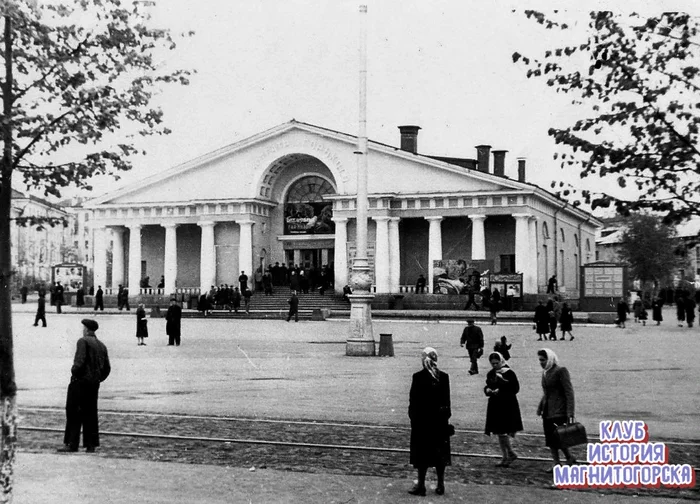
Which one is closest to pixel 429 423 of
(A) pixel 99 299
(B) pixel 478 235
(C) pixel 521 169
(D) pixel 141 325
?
(D) pixel 141 325

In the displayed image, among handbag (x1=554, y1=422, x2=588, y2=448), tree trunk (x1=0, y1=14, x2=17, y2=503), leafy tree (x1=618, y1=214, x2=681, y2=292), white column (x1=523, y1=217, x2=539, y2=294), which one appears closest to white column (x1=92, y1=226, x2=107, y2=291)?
white column (x1=523, y1=217, x2=539, y2=294)

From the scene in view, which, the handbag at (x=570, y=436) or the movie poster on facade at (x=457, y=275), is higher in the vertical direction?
the movie poster on facade at (x=457, y=275)

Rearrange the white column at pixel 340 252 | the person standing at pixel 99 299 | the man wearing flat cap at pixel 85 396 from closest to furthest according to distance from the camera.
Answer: the man wearing flat cap at pixel 85 396 → the person standing at pixel 99 299 → the white column at pixel 340 252

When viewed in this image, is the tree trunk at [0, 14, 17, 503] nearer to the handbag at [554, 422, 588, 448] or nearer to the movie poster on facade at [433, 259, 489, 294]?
the handbag at [554, 422, 588, 448]

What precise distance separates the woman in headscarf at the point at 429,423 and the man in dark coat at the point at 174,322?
1811cm

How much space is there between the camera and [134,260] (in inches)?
2352

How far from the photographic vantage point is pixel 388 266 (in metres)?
53.8

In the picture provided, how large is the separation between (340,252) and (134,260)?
14.6 metres

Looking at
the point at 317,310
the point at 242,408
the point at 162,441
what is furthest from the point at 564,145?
the point at 317,310

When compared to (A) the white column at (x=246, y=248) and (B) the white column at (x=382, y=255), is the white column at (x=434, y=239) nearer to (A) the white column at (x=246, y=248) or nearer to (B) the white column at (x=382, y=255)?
(B) the white column at (x=382, y=255)

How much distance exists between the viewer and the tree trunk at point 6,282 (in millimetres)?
7371

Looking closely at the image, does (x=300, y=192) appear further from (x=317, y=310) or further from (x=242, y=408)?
(x=242, y=408)

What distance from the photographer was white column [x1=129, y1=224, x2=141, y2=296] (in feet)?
195

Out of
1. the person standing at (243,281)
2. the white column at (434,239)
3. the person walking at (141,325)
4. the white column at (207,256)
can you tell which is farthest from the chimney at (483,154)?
the person walking at (141,325)
